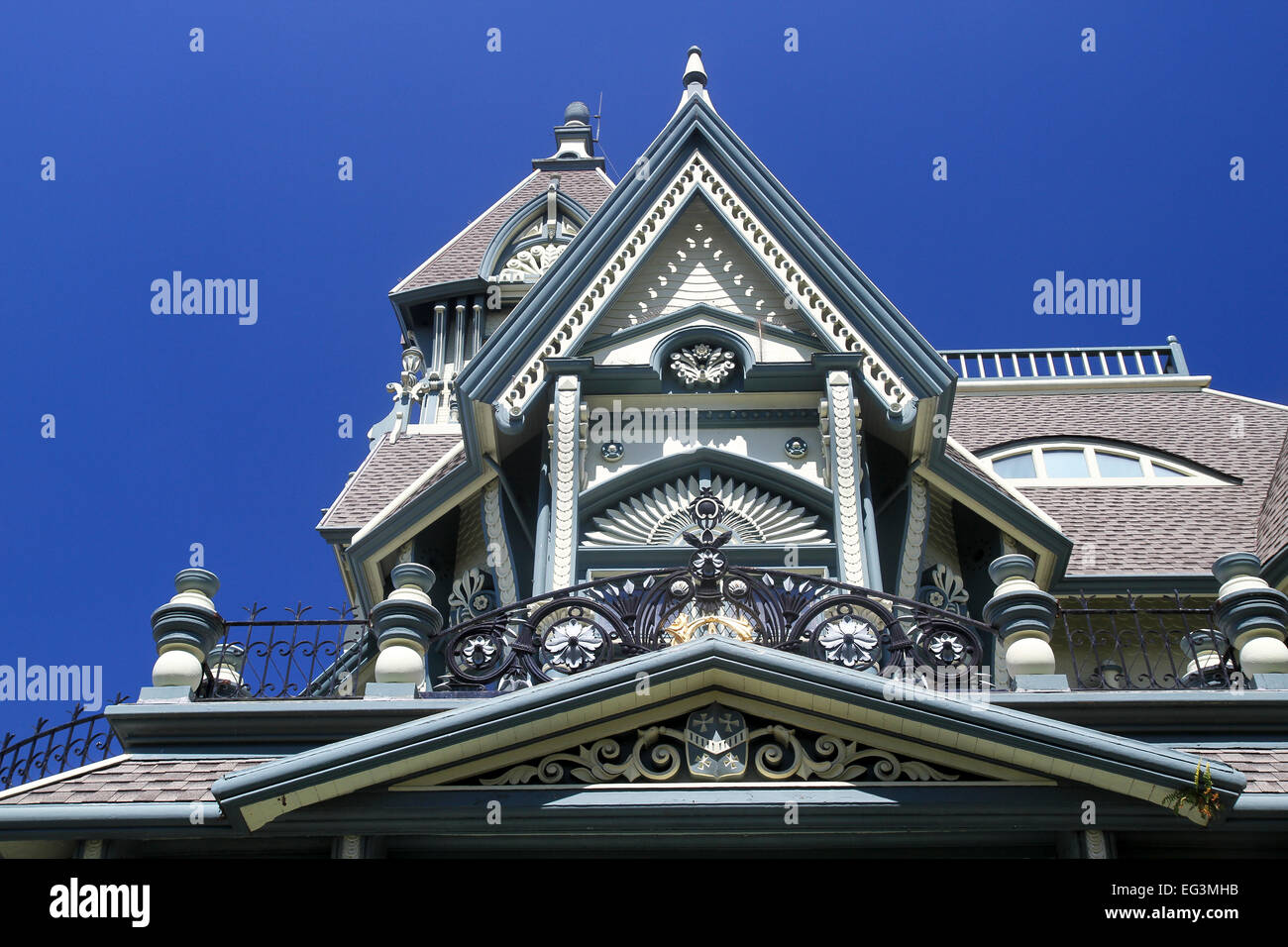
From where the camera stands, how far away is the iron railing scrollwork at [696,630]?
979cm

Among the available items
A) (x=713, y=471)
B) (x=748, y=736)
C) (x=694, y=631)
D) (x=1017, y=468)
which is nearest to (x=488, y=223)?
(x=1017, y=468)

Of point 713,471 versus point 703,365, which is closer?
point 713,471

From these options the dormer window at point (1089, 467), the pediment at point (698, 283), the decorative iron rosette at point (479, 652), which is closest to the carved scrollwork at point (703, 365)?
the pediment at point (698, 283)

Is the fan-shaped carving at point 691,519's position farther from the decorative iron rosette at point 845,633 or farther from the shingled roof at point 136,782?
the shingled roof at point 136,782

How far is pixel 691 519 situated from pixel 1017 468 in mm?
6116

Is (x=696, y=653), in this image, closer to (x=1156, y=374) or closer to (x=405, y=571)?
(x=405, y=571)

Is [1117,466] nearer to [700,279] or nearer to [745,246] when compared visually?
[745,246]

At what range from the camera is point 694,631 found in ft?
34.0

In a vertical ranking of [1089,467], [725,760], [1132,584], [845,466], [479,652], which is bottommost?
[725,760]

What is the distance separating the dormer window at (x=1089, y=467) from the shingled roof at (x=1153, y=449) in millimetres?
146

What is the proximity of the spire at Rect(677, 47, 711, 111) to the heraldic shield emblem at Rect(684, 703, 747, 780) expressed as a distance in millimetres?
7970

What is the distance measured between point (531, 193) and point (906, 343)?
12.5 meters

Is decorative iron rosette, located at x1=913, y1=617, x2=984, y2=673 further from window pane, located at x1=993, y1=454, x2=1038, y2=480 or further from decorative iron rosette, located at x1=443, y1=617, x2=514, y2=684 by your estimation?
window pane, located at x1=993, y1=454, x2=1038, y2=480

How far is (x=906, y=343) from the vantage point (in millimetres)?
13438
